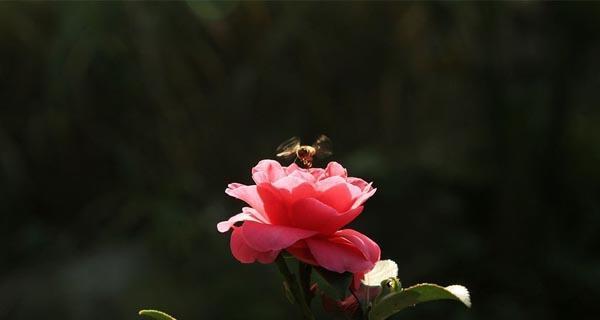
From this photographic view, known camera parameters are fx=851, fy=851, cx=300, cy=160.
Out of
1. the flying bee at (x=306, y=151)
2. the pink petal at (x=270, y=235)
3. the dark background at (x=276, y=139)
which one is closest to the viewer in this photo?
the pink petal at (x=270, y=235)

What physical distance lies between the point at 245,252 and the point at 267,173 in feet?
0.18

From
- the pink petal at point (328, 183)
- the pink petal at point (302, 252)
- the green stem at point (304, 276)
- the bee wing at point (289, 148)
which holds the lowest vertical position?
the green stem at point (304, 276)

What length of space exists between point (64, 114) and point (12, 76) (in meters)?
0.35

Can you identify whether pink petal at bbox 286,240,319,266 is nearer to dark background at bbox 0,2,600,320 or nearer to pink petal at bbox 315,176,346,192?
pink petal at bbox 315,176,346,192

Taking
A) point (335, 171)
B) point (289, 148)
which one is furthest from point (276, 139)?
point (335, 171)

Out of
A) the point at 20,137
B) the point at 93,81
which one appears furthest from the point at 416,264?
the point at 20,137

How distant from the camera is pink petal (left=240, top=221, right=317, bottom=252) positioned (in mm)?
529

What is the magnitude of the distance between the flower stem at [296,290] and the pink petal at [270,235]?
3 centimetres

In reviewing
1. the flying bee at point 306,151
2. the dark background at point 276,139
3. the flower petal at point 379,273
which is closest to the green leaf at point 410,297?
the flower petal at point 379,273

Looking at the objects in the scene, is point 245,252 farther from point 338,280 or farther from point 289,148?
point 289,148

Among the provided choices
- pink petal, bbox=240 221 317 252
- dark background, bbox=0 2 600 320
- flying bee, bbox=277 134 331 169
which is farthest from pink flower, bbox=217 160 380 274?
dark background, bbox=0 2 600 320

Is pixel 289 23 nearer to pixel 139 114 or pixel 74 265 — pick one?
pixel 139 114

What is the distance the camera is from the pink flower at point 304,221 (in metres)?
0.54

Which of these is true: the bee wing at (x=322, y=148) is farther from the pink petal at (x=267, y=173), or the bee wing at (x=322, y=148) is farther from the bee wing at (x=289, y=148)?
the pink petal at (x=267, y=173)
